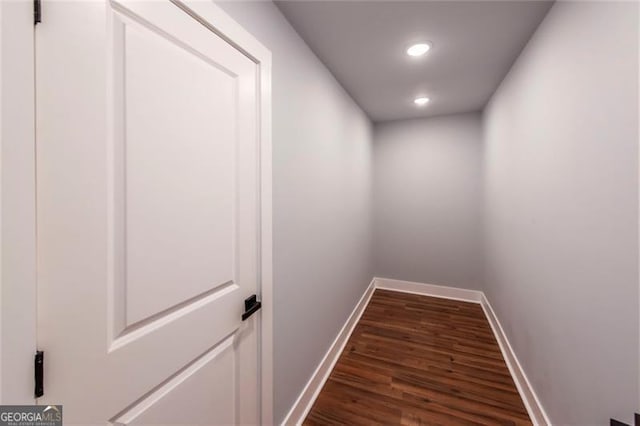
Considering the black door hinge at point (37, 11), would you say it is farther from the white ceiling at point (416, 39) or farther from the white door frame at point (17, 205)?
the white ceiling at point (416, 39)

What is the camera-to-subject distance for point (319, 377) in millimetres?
1866

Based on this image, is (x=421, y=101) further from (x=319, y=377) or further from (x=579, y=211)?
(x=319, y=377)

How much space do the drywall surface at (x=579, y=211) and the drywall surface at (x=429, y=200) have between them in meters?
1.37

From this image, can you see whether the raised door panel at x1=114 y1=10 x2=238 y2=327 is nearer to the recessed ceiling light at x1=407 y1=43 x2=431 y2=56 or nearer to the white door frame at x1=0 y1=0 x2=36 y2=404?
the white door frame at x1=0 y1=0 x2=36 y2=404

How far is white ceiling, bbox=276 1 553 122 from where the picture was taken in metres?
1.37

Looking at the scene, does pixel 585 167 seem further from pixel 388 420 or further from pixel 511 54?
pixel 388 420

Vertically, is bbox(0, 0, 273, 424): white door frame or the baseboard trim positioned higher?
bbox(0, 0, 273, 424): white door frame

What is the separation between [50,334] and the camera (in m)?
0.56

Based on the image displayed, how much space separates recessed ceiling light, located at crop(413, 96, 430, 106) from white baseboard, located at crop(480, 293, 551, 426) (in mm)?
2379

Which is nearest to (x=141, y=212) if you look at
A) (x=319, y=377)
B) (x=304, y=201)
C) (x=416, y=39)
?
(x=304, y=201)

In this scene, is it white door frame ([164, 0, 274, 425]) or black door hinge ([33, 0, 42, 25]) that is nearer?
black door hinge ([33, 0, 42, 25])

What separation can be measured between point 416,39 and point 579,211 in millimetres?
1345

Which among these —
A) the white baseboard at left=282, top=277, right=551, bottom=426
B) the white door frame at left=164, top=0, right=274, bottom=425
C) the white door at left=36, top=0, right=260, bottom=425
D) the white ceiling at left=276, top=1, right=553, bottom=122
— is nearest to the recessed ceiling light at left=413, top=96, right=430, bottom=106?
the white ceiling at left=276, top=1, right=553, bottom=122

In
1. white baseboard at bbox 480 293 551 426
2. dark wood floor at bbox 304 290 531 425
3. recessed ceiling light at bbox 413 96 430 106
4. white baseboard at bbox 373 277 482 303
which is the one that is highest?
recessed ceiling light at bbox 413 96 430 106
